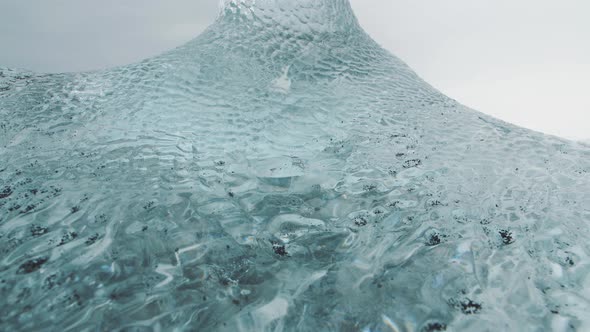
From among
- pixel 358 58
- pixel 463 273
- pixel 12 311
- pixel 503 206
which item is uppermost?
pixel 358 58

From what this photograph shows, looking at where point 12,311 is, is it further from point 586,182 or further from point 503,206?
point 586,182

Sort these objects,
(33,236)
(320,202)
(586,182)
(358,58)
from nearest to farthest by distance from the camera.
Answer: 1. (33,236)
2. (320,202)
3. (586,182)
4. (358,58)

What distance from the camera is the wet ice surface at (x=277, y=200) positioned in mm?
1868

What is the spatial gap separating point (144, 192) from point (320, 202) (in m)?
1.54

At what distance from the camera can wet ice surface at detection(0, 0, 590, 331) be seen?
187 centimetres

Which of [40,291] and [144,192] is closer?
[40,291]

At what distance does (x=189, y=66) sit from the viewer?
4742 millimetres

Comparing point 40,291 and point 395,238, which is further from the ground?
point 395,238

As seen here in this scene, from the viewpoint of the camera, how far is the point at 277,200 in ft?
9.52

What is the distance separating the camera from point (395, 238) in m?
2.42

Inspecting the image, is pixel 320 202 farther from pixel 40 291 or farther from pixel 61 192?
pixel 61 192

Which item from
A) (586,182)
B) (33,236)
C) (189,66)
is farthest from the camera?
(189,66)

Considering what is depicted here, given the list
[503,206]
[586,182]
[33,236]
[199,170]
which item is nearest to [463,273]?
[503,206]

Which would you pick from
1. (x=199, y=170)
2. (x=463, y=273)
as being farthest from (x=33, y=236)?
(x=463, y=273)
